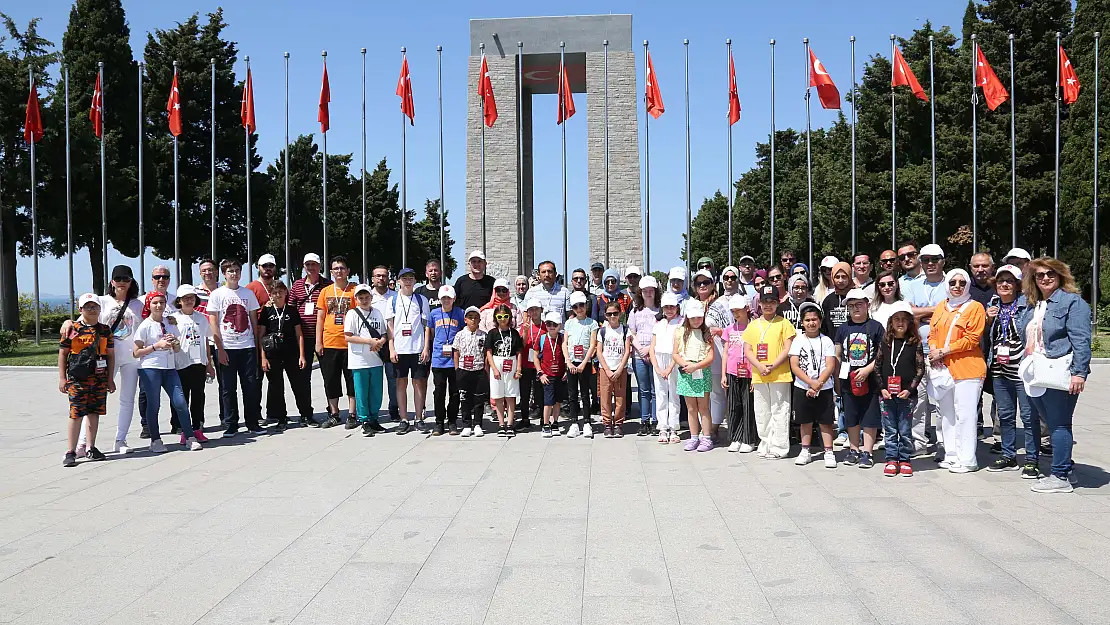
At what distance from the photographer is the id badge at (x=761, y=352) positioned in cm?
751

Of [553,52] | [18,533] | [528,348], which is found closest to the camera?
[18,533]

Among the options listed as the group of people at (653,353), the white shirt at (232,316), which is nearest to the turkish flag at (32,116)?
the group of people at (653,353)

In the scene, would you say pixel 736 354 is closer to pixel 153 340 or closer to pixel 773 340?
pixel 773 340

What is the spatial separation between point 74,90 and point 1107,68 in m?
39.0

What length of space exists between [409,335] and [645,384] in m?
2.68

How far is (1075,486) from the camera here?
635 cm

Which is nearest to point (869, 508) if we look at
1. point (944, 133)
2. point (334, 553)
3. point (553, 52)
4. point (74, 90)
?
point (334, 553)

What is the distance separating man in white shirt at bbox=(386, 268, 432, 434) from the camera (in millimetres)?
9070

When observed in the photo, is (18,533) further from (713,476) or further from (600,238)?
(600,238)

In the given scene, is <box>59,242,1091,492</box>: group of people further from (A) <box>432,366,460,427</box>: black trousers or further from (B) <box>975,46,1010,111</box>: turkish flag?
(B) <box>975,46,1010,111</box>: turkish flag

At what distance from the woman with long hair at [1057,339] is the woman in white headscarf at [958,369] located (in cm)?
45

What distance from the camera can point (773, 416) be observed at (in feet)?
25.0

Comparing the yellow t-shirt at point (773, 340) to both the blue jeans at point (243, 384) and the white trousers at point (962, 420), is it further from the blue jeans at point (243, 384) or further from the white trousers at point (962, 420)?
the blue jeans at point (243, 384)

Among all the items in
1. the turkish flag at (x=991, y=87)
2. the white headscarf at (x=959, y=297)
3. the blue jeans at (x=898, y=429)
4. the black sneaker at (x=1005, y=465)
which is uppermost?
the turkish flag at (x=991, y=87)
